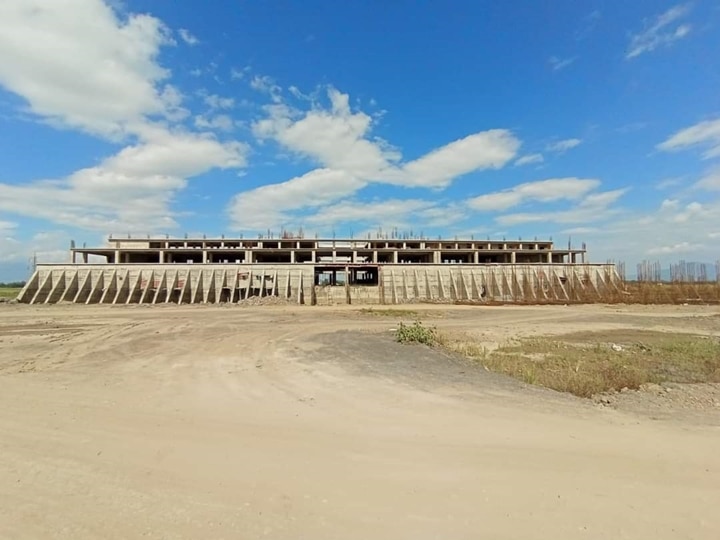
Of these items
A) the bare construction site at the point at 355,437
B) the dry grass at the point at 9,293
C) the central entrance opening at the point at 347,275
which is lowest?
the bare construction site at the point at 355,437

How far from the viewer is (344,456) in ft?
15.6

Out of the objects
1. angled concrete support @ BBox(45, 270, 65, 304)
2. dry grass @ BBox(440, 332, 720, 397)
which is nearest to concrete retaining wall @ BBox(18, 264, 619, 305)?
angled concrete support @ BBox(45, 270, 65, 304)

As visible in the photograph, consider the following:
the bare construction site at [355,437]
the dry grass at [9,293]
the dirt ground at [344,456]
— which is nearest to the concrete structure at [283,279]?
the dry grass at [9,293]

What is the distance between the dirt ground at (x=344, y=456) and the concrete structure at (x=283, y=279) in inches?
1147

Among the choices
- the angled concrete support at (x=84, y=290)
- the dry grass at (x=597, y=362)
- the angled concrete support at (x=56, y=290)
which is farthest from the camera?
the angled concrete support at (x=84, y=290)

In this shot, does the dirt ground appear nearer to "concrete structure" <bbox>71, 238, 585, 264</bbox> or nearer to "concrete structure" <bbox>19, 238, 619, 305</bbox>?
"concrete structure" <bbox>19, 238, 619, 305</bbox>

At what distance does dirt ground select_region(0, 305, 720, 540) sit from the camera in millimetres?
3377

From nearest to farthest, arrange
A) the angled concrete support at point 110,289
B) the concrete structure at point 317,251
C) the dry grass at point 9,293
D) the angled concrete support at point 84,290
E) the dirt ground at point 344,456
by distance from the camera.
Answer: the dirt ground at point 344,456
the angled concrete support at point 84,290
the angled concrete support at point 110,289
the dry grass at point 9,293
the concrete structure at point 317,251

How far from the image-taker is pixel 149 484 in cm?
395

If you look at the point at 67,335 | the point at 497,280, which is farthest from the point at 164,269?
the point at 497,280

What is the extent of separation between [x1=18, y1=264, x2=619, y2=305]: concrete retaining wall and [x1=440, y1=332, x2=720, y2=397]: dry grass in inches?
956

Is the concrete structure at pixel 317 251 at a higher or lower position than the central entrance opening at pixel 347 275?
higher

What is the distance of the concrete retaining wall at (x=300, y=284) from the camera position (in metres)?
36.5

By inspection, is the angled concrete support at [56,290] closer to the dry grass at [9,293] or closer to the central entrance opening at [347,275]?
the dry grass at [9,293]
